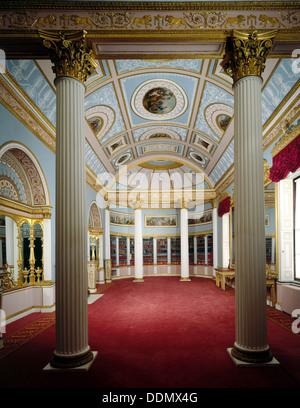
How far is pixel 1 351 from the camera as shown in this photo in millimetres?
5438

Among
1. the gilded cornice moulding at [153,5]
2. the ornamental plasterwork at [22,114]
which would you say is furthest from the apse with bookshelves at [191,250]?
the gilded cornice moulding at [153,5]

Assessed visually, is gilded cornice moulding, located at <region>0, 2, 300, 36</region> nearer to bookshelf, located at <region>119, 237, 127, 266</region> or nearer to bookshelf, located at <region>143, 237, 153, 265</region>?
bookshelf, located at <region>119, 237, 127, 266</region>

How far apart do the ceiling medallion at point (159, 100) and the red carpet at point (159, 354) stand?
23.7 ft

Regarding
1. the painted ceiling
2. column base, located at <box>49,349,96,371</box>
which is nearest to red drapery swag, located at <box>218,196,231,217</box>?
the painted ceiling

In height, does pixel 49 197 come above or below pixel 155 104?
below

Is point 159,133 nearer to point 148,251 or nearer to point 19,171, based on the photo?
point 19,171

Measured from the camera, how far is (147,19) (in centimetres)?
482

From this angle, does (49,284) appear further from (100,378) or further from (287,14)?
(287,14)

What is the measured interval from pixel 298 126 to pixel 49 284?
27.7 ft

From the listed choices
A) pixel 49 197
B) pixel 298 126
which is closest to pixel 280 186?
pixel 298 126

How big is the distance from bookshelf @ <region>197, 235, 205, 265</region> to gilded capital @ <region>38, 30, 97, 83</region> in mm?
14947

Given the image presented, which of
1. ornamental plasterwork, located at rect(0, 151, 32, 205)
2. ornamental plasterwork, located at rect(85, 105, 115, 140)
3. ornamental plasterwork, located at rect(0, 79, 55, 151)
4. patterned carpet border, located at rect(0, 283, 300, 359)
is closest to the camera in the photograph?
patterned carpet border, located at rect(0, 283, 300, 359)

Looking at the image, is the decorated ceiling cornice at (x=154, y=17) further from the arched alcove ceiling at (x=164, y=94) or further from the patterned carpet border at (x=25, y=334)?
the patterned carpet border at (x=25, y=334)

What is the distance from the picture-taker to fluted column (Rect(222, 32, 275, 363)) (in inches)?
175
